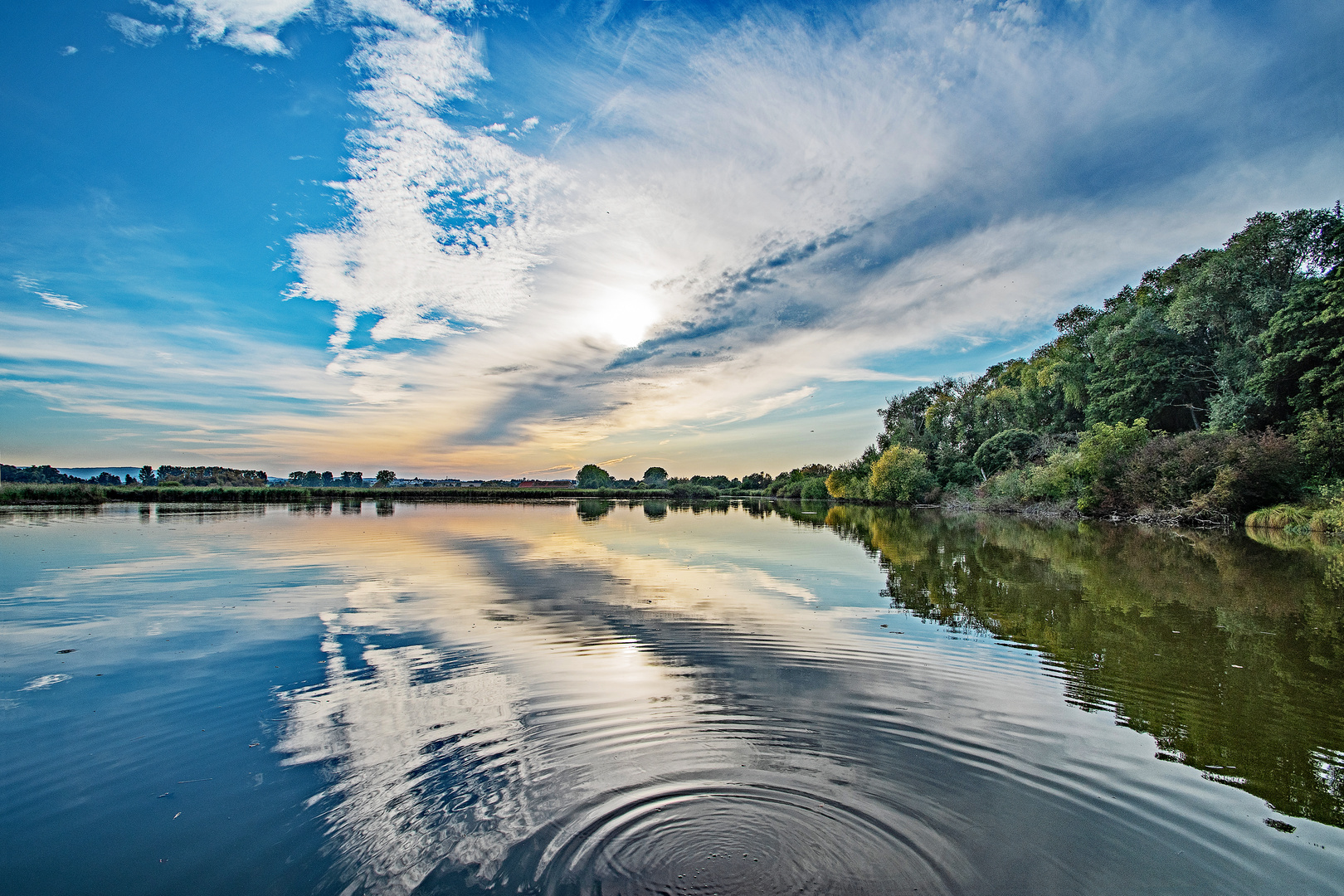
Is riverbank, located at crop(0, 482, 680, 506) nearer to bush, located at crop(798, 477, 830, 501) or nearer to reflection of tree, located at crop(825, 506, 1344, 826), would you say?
bush, located at crop(798, 477, 830, 501)

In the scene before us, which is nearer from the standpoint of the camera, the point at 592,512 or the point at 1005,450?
the point at 592,512

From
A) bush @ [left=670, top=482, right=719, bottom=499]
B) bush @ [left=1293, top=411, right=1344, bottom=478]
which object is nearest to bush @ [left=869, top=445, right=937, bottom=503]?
bush @ [left=1293, top=411, right=1344, bottom=478]

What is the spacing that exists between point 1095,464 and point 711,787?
44078mm

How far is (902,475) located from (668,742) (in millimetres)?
68490

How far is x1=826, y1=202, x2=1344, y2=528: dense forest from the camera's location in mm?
28688

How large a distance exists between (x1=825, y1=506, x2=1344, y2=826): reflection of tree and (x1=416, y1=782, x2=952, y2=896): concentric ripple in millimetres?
3072

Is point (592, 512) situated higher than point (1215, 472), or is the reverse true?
point (1215, 472)

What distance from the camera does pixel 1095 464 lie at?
3819 centimetres

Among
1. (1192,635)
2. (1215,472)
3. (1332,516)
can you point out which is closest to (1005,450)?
(1215,472)

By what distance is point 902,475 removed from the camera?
67.8 metres

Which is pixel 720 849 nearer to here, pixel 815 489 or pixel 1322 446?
pixel 1322 446

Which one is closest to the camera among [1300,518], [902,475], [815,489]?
[1300,518]

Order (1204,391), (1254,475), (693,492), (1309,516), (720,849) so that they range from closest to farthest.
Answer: (720,849)
(1309,516)
(1254,475)
(1204,391)
(693,492)

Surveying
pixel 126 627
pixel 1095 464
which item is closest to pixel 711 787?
pixel 126 627
